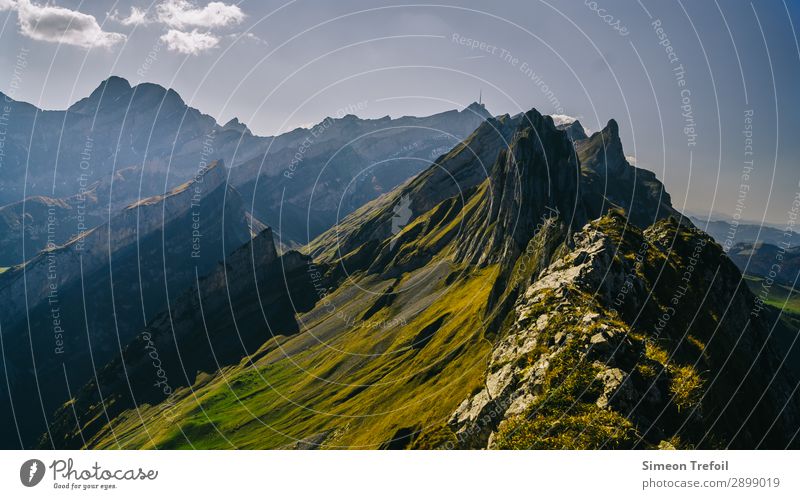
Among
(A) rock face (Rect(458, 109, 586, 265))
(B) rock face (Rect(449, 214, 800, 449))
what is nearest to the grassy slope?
(A) rock face (Rect(458, 109, 586, 265))

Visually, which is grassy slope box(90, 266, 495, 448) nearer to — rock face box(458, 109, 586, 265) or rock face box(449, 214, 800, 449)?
rock face box(458, 109, 586, 265)

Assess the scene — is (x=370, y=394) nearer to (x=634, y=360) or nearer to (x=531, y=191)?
(x=531, y=191)

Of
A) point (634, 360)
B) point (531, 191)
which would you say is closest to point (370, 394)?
point (531, 191)

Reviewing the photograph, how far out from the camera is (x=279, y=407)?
178 metres

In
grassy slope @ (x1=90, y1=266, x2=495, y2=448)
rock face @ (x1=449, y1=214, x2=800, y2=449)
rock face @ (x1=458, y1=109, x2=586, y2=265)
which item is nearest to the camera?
rock face @ (x1=449, y1=214, x2=800, y2=449)

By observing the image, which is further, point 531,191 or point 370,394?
point 531,191

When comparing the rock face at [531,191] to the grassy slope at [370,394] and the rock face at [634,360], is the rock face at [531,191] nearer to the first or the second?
the grassy slope at [370,394]

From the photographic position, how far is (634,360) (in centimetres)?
3303

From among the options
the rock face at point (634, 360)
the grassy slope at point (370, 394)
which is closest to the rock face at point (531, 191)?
the grassy slope at point (370, 394)

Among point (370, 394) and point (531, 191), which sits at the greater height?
point (531, 191)

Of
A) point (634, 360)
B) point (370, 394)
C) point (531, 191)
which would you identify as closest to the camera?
point (634, 360)

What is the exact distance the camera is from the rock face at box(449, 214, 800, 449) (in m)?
29.7

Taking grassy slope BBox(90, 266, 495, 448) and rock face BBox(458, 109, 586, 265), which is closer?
grassy slope BBox(90, 266, 495, 448)
